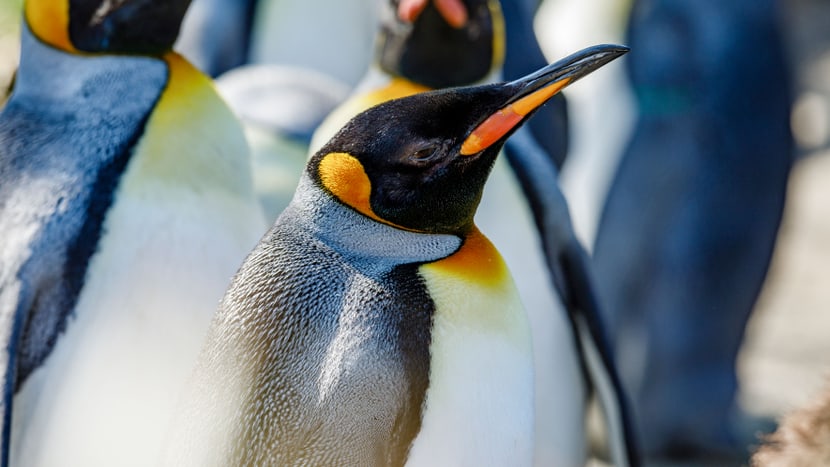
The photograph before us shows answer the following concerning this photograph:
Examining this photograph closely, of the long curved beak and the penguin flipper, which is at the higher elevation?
the long curved beak

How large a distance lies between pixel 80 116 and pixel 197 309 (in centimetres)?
32

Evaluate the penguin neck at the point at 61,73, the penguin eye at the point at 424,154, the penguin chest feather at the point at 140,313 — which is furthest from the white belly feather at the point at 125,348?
the penguin eye at the point at 424,154

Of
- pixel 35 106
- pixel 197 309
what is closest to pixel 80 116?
pixel 35 106

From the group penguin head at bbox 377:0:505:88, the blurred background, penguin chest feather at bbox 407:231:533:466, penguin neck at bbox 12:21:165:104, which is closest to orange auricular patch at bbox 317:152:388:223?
penguin chest feather at bbox 407:231:533:466

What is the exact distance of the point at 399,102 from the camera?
1249mm

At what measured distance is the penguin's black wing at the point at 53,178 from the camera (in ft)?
4.89

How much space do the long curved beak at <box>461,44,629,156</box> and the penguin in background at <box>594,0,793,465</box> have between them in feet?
5.65

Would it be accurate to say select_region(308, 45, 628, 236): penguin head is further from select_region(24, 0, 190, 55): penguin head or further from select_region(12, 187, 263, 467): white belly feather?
select_region(24, 0, 190, 55): penguin head

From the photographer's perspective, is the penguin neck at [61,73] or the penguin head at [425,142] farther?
the penguin neck at [61,73]

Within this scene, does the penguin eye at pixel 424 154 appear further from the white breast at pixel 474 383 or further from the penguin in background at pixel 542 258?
the penguin in background at pixel 542 258

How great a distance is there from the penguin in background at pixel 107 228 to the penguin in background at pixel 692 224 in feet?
4.75

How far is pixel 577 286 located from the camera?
1.91 metres

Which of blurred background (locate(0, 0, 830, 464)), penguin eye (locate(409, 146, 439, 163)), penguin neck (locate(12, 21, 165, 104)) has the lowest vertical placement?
penguin neck (locate(12, 21, 165, 104))

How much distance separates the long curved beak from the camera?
1217 mm
